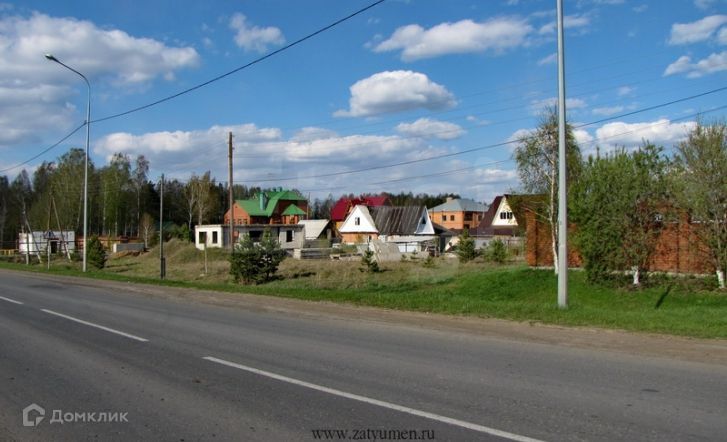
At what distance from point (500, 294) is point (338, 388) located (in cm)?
1750

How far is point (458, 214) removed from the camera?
349ft

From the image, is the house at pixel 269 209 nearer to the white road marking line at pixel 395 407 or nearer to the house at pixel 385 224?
the house at pixel 385 224

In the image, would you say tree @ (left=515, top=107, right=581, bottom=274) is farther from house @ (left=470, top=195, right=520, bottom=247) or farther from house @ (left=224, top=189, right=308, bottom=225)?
house @ (left=224, top=189, right=308, bottom=225)

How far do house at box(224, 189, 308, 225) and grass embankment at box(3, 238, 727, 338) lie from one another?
47.3m

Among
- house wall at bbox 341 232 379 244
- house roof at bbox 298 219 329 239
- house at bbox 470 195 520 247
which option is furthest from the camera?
house roof at bbox 298 219 329 239

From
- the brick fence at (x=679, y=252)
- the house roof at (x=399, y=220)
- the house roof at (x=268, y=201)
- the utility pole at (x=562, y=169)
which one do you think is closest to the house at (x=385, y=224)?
the house roof at (x=399, y=220)

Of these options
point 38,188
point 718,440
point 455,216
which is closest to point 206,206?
point 38,188

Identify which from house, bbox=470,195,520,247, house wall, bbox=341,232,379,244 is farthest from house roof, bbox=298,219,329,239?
house, bbox=470,195,520,247

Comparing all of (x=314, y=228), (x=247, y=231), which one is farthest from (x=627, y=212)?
(x=314, y=228)

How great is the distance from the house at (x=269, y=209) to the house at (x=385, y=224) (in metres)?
17.2

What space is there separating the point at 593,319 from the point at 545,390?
20.5 feet

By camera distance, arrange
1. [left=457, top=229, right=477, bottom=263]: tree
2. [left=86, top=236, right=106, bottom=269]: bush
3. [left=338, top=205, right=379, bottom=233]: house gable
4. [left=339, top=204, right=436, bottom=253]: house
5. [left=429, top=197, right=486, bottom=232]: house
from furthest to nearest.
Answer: [left=429, top=197, right=486, bottom=232]: house, [left=338, top=205, right=379, bottom=233]: house gable, [left=339, top=204, right=436, bottom=253]: house, [left=86, top=236, right=106, bottom=269]: bush, [left=457, top=229, right=477, bottom=263]: tree

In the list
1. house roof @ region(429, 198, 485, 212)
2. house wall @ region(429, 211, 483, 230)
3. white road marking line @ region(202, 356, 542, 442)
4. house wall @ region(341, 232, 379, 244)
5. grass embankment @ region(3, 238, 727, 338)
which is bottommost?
grass embankment @ region(3, 238, 727, 338)

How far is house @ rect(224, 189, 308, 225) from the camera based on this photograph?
90.6m
